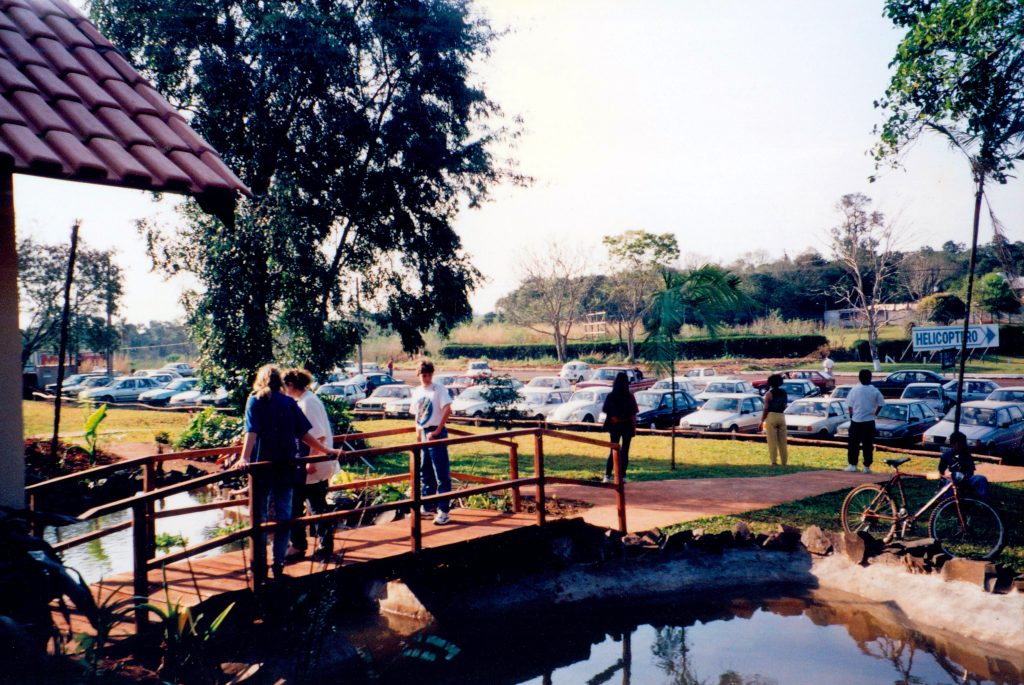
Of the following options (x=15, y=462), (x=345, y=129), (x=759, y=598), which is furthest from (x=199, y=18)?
(x=759, y=598)

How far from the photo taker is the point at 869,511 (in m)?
9.47

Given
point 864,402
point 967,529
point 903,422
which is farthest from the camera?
point 903,422

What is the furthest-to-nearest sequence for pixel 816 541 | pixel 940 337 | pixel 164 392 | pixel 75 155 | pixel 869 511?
pixel 164 392 < pixel 940 337 < pixel 869 511 < pixel 816 541 < pixel 75 155

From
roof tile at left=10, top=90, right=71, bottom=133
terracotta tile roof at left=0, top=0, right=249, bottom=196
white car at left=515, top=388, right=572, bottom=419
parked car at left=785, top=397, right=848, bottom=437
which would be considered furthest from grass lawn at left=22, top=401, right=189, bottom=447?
roof tile at left=10, top=90, right=71, bottom=133

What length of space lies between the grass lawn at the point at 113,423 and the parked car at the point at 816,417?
662 inches

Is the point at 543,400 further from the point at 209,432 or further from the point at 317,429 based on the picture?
the point at 317,429

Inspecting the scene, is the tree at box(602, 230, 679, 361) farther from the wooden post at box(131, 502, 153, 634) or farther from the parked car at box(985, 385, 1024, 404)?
the wooden post at box(131, 502, 153, 634)

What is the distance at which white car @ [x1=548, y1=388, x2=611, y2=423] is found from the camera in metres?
25.1

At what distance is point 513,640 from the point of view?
7922mm

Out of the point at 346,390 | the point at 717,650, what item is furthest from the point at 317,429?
the point at 346,390

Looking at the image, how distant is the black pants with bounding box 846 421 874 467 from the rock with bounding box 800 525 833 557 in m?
5.51

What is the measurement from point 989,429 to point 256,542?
17930 millimetres

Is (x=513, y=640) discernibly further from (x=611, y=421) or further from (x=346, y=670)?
(x=611, y=421)

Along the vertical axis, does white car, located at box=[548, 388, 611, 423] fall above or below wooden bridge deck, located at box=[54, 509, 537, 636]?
below
